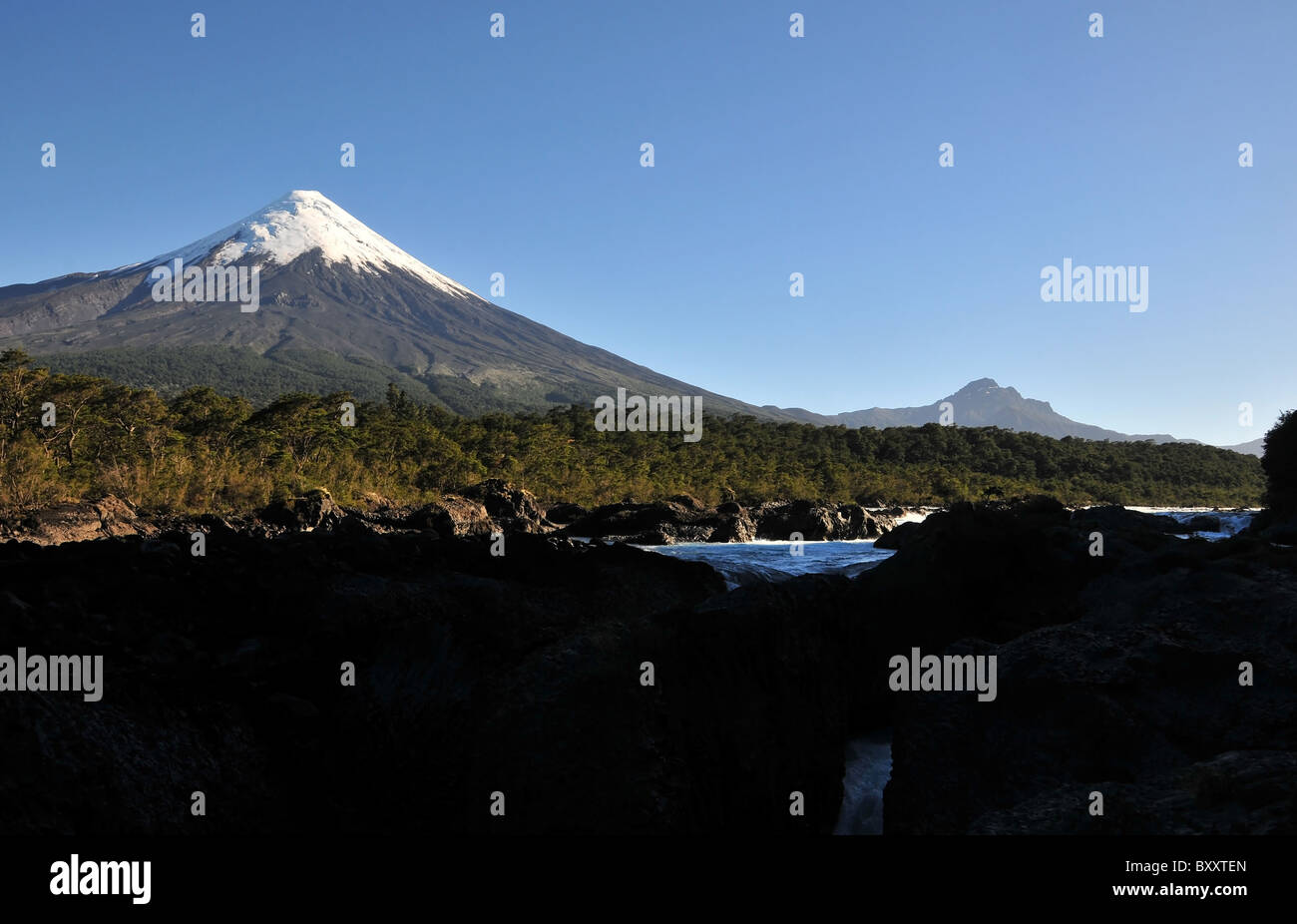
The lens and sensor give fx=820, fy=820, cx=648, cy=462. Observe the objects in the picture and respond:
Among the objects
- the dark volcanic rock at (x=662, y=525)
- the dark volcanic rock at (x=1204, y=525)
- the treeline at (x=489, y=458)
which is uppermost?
the treeline at (x=489, y=458)

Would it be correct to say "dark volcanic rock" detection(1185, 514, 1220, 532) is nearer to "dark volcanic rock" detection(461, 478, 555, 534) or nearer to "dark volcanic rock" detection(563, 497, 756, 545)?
"dark volcanic rock" detection(563, 497, 756, 545)

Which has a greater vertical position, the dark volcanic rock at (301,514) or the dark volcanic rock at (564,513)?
the dark volcanic rock at (301,514)

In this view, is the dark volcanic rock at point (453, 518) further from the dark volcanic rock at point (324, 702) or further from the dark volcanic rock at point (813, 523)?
the dark volcanic rock at point (324, 702)

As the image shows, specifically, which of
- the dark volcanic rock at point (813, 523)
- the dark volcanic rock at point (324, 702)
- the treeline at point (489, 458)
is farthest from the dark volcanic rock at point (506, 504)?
the dark volcanic rock at point (324, 702)

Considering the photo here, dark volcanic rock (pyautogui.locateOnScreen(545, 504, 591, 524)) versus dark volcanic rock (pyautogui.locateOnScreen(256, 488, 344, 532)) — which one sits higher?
dark volcanic rock (pyautogui.locateOnScreen(256, 488, 344, 532))

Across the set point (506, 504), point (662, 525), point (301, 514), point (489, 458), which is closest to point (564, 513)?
point (506, 504)

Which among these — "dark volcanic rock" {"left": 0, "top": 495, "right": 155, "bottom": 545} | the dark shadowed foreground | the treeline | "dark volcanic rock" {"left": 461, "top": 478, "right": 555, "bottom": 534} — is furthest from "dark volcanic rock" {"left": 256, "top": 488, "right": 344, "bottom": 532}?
the dark shadowed foreground

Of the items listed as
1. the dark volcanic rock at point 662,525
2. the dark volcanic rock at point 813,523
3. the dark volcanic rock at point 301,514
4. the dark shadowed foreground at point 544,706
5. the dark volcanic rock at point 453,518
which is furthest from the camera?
the dark volcanic rock at point 813,523

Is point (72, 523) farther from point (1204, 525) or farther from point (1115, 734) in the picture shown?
point (1204, 525)
